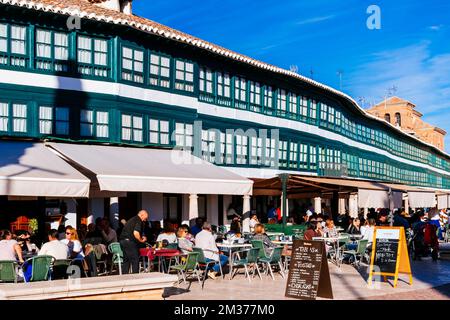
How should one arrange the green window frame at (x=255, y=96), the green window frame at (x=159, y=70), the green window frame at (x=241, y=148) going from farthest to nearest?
the green window frame at (x=255, y=96)
the green window frame at (x=241, y=148)
the green window frame at (x=159, y=70)

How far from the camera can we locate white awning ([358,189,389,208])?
74.9ft

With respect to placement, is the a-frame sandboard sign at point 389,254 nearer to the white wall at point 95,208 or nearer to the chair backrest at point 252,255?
the chair backrest at point 252,255

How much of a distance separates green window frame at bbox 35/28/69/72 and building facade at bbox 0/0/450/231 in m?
0.03

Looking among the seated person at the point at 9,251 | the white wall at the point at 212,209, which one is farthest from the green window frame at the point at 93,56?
the seated person at the point at 9,251

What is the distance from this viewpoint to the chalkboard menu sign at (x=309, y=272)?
1264 centimetres

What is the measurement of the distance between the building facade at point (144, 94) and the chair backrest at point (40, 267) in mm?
9624

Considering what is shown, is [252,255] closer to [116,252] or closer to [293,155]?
[116,252]

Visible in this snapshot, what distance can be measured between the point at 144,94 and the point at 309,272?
1382cm

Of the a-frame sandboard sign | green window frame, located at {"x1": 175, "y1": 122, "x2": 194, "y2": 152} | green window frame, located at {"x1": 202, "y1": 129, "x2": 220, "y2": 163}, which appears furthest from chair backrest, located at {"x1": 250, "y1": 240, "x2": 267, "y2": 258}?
green window frame, located at {"x1": 202, "y1": 129, "x2": 220, "y2": 163}

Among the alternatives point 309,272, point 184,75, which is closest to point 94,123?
point 184,75
